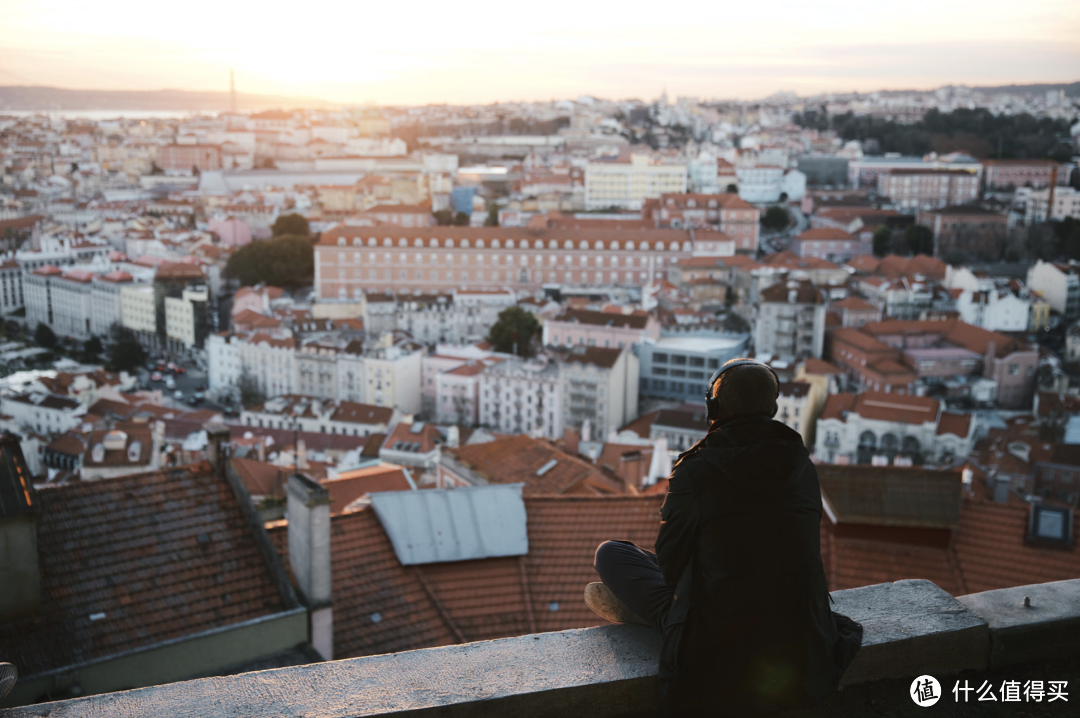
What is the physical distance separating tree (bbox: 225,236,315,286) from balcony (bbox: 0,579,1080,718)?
95.7ft

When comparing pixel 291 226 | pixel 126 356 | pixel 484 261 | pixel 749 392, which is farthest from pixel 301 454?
pixel 291 226

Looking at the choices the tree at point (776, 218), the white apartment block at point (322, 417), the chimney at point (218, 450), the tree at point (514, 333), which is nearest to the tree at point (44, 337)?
the white apartment block at point (322, 417)

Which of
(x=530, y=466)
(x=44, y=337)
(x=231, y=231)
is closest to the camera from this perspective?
(x=530, y=466)

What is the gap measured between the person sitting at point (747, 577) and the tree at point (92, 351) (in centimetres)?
2528

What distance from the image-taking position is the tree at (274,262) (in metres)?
29.2

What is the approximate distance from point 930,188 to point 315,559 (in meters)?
40.8

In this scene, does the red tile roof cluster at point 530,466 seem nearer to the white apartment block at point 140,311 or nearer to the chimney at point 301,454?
the chimney at point 301,454

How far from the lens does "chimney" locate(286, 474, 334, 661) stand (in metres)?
3.15

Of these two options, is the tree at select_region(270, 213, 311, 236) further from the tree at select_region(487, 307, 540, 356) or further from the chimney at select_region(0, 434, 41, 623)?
the chimney at select_region(0, 434, 41, 623)

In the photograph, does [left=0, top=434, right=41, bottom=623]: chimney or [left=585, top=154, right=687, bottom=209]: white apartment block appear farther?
[left=585, top=154, right=687, bottom=209]: white apartment block

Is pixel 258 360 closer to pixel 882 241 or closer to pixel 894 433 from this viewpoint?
pixel 894 433

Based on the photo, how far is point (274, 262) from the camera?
2939 cm

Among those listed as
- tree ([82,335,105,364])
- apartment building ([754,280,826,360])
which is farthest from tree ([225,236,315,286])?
apartment building ([754,280,826,360])

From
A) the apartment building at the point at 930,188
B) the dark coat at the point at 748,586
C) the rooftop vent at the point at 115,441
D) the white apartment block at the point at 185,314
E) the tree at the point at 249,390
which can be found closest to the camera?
the dark coat at the point at 748,586
